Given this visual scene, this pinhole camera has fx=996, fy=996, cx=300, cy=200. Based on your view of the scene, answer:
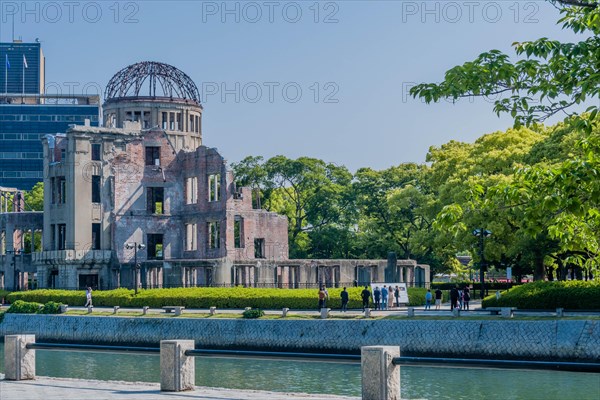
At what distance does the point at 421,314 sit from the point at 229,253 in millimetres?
24296

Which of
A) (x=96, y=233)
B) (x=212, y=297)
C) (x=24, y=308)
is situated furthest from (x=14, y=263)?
(x=212, y=297)

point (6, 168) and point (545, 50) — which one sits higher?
point (6, 168)

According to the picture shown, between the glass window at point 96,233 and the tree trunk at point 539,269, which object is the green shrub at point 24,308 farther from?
the tree trunk at point 539,269

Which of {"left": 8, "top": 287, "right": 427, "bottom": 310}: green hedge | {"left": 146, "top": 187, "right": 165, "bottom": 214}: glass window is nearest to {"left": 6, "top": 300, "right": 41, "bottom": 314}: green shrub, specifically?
{"left": 8, "top": 287, "right": 427, "bottom": 310}: green hedge

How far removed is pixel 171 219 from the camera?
74.3 metres

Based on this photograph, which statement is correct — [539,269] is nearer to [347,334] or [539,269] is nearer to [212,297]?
→ [212,297]

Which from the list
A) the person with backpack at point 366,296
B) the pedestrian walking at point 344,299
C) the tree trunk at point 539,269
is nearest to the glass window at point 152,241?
the pedestrian walking at point 344,299

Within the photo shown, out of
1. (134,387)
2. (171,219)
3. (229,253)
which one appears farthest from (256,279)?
(134,387)

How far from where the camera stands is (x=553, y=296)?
148 ft

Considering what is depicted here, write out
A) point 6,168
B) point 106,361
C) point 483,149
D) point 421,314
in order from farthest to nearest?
point 6,168, point 483,149, point 421,314, point 106,361

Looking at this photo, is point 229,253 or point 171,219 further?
point 171,219

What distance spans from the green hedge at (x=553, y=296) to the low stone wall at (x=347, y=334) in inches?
210

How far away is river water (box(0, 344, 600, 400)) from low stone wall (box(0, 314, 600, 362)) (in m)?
2.02

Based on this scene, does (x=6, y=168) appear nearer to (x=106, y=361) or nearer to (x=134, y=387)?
(x=106, y=361)
